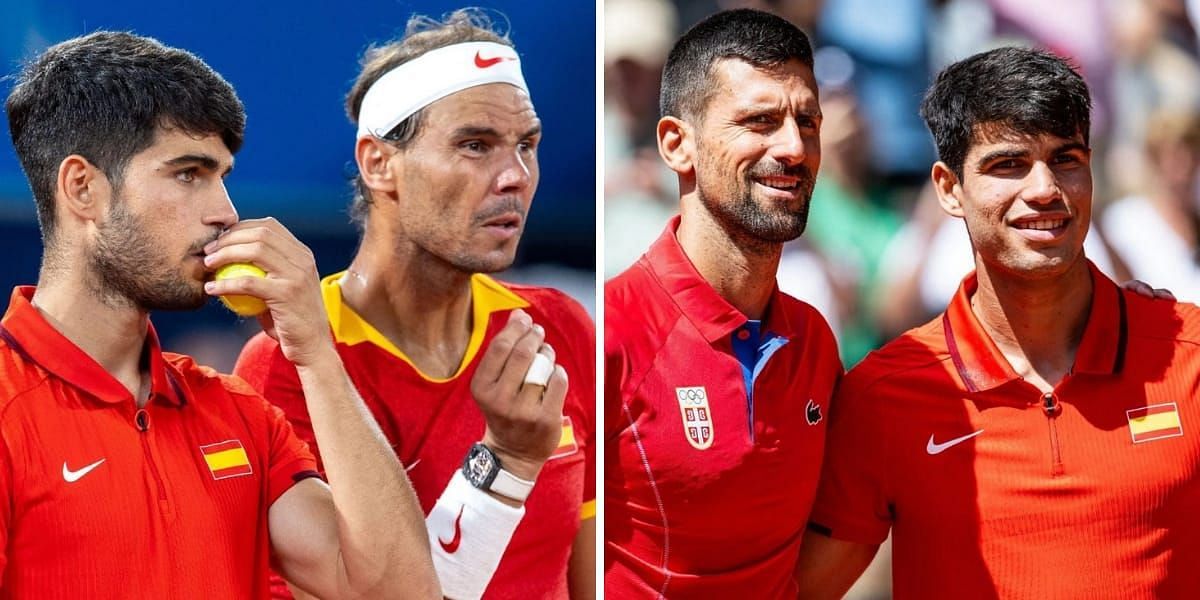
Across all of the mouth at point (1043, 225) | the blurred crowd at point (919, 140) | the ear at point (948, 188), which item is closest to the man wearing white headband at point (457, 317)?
the blurred crowd at point (919, 140)

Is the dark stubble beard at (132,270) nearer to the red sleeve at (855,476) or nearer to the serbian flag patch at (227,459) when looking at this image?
the serbian flag patch at (227,459)

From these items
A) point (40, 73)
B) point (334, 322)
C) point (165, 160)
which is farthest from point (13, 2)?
point (334, 322)

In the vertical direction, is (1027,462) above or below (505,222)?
below

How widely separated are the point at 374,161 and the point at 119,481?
81 cm

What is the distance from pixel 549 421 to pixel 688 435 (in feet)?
1.06

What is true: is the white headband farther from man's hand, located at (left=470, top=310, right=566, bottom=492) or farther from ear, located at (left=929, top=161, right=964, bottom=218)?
ear, located at (left=929, top=161, right=964, bottom=218)

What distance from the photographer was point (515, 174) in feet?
9.45

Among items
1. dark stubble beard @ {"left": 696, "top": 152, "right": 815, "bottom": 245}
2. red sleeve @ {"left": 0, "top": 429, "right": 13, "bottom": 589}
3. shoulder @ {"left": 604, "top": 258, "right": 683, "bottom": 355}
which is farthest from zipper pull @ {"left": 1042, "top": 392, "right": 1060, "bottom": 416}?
red sleeve @ {"left": 0, "top": 429, "right": 13, "bottom": 589}

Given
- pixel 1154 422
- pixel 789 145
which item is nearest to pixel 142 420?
pixel 789 145

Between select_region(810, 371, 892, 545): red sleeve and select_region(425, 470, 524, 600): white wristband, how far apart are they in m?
0.74

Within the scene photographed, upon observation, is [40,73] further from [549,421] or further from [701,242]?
[701,242]

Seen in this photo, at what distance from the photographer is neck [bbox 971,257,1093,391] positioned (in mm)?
2996

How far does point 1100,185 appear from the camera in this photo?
12.9 ft

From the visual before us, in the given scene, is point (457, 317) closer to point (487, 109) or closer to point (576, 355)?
point (576, 355)
